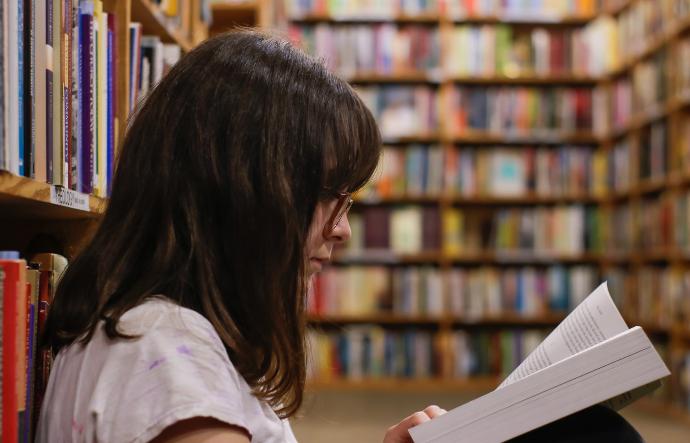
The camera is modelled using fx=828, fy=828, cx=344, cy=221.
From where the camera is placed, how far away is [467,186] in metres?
4.45

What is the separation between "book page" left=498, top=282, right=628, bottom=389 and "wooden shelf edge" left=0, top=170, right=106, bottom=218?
0.55 m

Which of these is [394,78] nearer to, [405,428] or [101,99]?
[101,99]

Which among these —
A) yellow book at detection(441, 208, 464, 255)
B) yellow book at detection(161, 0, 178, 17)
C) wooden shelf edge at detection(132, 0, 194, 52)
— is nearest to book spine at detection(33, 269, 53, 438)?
wooden shelf edge at detection(132, 0, 194, 52)

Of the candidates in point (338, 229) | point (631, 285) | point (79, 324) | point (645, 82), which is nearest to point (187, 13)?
point (338, 229)

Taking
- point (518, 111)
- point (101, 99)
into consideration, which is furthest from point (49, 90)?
point (518, 111)

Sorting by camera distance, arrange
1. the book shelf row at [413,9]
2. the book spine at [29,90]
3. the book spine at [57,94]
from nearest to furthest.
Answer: the book spine at [29,90] < the book spine at [57,94] < the book shelf row at [413,9]

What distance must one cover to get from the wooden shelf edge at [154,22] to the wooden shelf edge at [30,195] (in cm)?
50

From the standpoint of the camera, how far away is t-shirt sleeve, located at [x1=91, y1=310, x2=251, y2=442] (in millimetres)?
633

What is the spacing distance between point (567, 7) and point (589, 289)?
153cm

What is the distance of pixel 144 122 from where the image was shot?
2.61 ft

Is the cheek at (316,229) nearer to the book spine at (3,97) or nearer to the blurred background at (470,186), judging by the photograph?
the book spine at (3,97)

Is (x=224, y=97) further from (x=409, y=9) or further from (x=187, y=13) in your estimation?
(x=409, y=9)

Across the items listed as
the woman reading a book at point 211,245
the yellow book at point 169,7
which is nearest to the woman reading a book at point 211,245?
the woman reading a book at point 211,245

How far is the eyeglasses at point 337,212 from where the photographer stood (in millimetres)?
861
